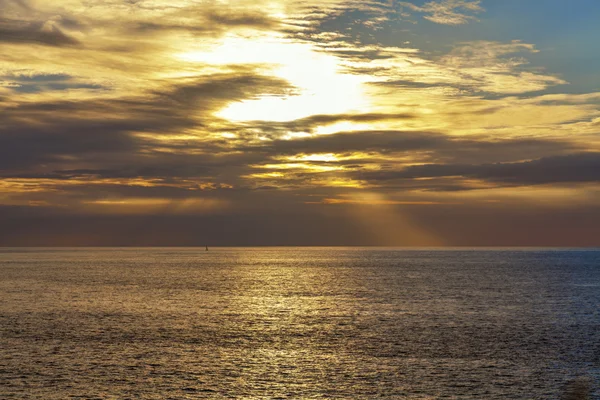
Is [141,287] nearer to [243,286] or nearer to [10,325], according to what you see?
[243,286]

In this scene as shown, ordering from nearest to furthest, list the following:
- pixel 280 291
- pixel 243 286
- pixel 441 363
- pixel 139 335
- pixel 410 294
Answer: pixel 441 363 < pixel 139 335 < pixel 410 294 < pixel 280 291 < pixel 243 286

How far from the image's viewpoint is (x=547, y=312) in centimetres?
11988

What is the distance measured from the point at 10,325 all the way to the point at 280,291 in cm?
8529

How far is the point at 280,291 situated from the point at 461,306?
57.8 meters

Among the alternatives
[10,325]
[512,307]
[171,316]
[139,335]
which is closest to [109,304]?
[171,316]

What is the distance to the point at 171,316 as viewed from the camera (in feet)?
372

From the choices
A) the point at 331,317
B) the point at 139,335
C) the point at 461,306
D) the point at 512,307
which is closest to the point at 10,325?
the point at 139,335

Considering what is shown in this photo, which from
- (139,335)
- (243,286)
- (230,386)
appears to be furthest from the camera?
(243,286)

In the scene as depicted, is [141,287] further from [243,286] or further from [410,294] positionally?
[410,294]

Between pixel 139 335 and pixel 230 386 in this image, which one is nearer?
pixel 230 386

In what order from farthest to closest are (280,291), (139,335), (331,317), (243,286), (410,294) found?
(243,286) → (280,291) → (410,294) → (331,317) → (139,335)

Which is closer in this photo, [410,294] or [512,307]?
[512,307]

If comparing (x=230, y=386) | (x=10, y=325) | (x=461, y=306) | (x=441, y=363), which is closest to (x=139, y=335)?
(x=10, y=325)

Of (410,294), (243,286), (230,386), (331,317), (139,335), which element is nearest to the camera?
(230,386)
